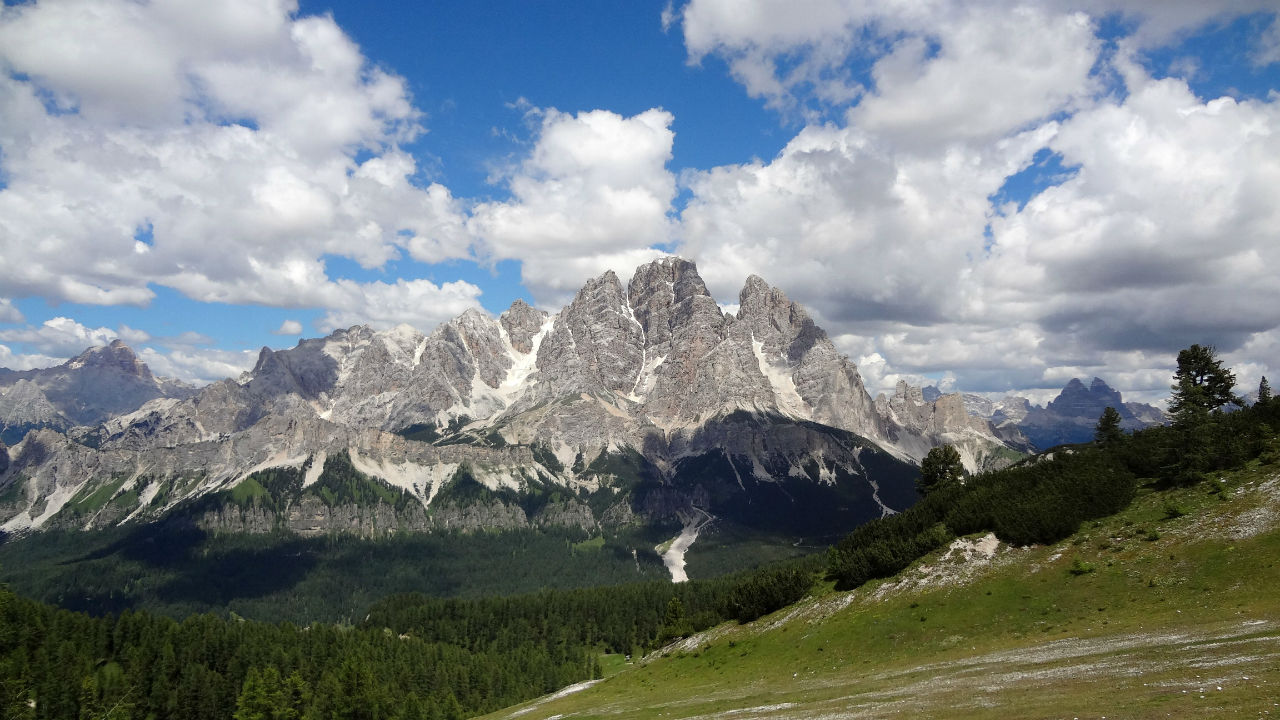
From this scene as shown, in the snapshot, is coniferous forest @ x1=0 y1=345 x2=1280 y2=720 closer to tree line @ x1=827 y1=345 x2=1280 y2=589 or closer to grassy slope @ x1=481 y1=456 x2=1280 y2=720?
tree line @ x1=827 y1=345 x2=1280 y2=589

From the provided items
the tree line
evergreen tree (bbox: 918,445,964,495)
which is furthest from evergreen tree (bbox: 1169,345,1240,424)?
evergreen tree (bbox: 918,445,964,495)

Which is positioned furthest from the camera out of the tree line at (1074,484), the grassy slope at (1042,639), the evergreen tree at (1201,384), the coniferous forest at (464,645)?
the evergreen tree at (1201,384)

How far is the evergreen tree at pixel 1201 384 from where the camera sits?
100875 millimetres

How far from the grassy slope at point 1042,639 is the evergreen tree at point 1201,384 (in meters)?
35.7

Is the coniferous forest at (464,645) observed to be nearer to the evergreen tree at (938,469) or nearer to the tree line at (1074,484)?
the tree line at (1074,484)

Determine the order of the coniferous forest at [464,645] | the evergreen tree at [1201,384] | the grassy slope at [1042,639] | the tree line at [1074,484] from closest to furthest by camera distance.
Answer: the grassy slope at [1042,639]
the tree line at [1074,484]
the coniferous forest at [464,645]
the evergreen tree at [1201,384]

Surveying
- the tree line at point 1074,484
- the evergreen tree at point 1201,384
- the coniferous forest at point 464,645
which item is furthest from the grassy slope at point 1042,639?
the evergreen tree at point 1201,384

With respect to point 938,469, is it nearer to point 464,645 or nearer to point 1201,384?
point 1201,384

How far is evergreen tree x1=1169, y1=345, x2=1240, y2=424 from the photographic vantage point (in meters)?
101

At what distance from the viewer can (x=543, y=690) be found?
15562 centimetres

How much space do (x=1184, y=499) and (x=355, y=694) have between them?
121 m

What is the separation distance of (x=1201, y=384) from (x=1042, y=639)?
74549mm

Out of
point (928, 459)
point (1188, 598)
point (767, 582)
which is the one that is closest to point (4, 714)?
point (767, 582)

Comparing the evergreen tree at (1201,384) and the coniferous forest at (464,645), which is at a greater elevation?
the evergreen tree at (1201,384)
